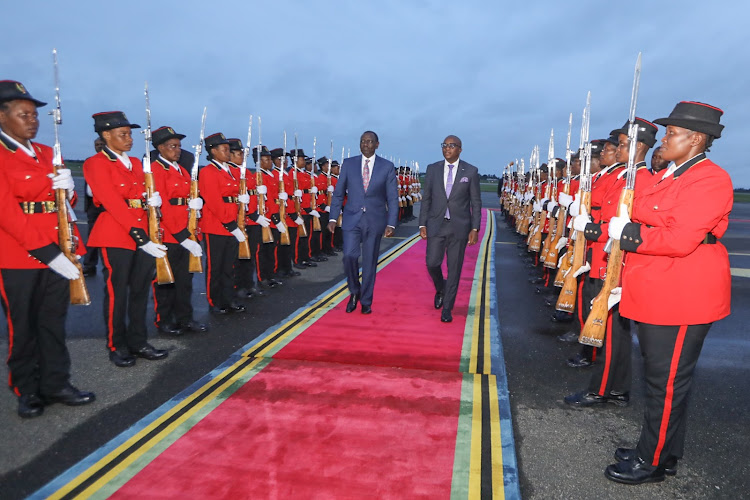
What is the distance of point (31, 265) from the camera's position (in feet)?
12.0

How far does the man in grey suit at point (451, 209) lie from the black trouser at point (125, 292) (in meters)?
3.30

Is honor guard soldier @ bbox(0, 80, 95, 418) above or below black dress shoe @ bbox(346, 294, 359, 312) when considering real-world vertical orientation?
above

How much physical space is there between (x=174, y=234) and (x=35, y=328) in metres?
1.94

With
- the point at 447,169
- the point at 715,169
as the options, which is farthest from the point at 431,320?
the point at 715,169

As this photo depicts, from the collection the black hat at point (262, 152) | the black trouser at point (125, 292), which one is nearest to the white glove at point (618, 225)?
the black trouser at point (125, 292)

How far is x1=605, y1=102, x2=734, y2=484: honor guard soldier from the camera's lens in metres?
2.71

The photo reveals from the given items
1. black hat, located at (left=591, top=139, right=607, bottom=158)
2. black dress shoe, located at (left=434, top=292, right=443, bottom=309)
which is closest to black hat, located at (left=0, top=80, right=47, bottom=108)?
Answer: black dress shoe, located at (left=434, top=292, right=443, bottom=309)

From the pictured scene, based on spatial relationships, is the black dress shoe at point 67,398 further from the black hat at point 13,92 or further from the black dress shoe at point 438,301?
the black dress shoe at point 438,301

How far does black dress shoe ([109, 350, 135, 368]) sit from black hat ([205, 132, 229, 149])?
2915mm

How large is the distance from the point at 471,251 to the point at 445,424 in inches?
367

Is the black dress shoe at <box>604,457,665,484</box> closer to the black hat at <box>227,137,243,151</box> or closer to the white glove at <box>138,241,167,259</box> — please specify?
the white glove at <box>138,241,167,259</box>

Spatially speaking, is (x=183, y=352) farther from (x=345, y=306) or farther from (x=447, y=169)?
(x=447, y=169)

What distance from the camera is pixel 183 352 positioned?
5.08 meters

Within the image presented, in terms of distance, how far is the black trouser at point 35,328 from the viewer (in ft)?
12.0
